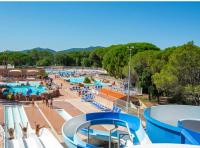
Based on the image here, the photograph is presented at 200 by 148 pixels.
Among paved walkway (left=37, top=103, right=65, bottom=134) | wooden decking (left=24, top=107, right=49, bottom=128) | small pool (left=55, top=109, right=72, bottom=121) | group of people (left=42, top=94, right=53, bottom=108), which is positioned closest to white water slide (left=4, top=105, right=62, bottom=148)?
wooden decking (left=24, top=107, right=49, bottom=128)

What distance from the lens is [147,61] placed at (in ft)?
106

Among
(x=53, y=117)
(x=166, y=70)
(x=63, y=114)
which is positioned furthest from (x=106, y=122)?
(x=166, y=70)

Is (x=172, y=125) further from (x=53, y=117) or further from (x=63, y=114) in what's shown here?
(x=63, y=114)

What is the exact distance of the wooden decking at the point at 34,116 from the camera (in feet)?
55.9

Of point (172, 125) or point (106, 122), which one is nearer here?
point (172, 125)

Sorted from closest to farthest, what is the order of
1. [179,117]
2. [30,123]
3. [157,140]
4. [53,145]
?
[157,140]
[53,145]
[179,117]
[30,123]

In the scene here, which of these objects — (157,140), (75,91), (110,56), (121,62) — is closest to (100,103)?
(75,91)

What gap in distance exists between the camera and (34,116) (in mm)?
19031

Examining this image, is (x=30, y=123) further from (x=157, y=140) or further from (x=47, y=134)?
(x=157, y=140)

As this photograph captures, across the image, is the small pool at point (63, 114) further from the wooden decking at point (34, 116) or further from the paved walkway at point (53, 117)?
the wooden decking at point (34, 116)

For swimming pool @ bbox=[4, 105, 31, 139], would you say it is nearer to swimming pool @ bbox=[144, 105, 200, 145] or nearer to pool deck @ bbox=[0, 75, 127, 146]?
pool deck @ bbox=[0, 75, 127, 146]

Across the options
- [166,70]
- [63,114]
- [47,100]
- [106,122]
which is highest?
[166,70]

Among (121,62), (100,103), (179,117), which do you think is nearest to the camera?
(179,117)

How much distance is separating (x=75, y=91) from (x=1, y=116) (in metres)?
13.1
